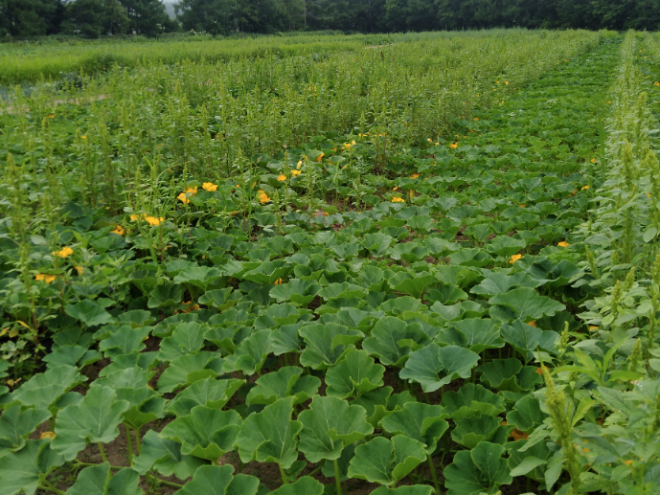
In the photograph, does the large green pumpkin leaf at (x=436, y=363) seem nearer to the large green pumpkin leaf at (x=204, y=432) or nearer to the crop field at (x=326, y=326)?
the crop field at (x=326, y=326)

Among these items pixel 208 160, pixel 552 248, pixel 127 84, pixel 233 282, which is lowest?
pixel 233 282

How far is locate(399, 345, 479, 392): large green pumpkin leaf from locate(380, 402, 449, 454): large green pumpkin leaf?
0.48 feet

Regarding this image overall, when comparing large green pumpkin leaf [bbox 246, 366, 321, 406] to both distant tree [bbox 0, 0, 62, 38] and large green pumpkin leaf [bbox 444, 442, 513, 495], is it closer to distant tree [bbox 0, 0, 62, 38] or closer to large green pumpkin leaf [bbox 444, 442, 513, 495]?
large green pumpkin leaf [bbox 444, 442, 513, 495]

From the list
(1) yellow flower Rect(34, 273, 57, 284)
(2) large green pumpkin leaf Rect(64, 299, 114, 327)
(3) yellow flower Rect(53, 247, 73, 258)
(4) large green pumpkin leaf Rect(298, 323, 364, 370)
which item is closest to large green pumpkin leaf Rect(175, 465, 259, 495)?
(4) large green pumpkin leaf Rect(298, 323, 364, 370)

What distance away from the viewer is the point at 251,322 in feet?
8.32

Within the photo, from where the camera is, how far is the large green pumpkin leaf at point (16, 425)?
67.2 inches

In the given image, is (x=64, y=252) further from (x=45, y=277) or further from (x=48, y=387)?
(x=48, y=387)

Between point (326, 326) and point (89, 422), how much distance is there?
1016 millimetres

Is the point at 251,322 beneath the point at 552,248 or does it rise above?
beneath

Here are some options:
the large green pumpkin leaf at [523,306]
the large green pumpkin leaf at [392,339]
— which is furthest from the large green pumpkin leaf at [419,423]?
the large green pumpkin leaf at [523,306]

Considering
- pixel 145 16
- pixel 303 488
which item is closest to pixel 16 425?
pixel 303 488

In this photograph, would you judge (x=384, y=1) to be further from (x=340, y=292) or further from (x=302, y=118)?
(x=340, y=292)

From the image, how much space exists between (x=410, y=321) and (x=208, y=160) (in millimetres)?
3249

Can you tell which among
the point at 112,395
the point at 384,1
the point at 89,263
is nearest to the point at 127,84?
the point at 89,263
